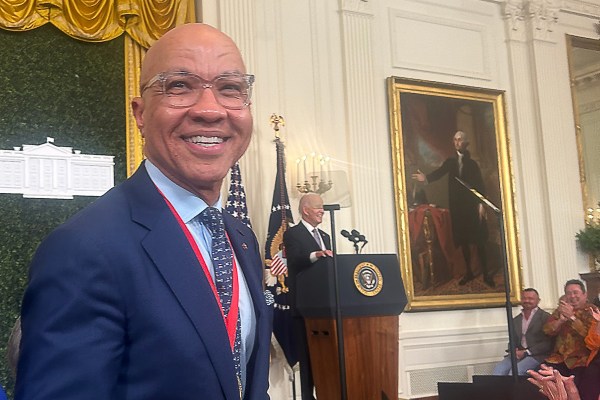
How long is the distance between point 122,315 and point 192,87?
43 cm

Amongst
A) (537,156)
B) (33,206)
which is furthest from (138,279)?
(537,156)

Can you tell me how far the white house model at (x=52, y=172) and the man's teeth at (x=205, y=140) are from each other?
16.5ft

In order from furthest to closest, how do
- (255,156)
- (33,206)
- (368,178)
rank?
1. (368,178)
2. (255,156)
3. (33,206)

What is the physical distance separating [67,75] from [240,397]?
560 cm

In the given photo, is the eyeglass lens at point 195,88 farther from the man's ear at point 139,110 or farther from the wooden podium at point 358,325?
the wooden podium at point 358,325

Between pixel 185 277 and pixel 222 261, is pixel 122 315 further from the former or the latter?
pixel 222 261

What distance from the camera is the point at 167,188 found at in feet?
4.10

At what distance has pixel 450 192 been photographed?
318 inches

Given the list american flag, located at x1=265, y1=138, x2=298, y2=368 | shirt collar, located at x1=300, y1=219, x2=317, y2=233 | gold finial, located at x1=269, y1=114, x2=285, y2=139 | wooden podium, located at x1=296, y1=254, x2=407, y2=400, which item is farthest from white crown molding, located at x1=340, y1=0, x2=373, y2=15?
wooden podium, located at x1=296, y1=254, x2=407, y2=400

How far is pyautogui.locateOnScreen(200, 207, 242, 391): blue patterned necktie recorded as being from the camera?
4.03 feet

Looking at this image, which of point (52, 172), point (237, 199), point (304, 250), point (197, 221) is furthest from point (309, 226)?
point (197, 221)

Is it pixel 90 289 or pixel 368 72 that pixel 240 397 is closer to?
pixel 90 289

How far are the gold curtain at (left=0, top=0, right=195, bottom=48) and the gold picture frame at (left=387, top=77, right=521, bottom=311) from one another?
108 inches

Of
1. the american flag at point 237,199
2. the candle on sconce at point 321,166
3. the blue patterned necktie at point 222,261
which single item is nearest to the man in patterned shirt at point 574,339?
the candle on sconce at point 321,166
